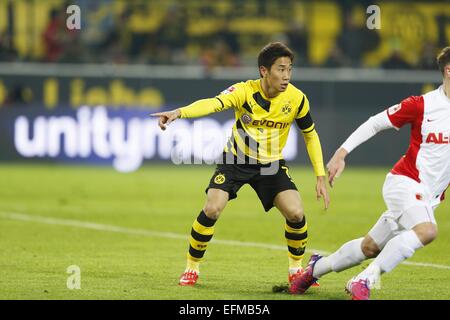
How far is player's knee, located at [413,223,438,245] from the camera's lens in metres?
7.40

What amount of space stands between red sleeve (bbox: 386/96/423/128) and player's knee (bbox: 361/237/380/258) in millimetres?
872

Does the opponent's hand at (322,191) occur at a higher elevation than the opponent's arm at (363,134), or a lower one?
lower

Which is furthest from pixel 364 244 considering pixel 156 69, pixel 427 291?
pixel 156 69

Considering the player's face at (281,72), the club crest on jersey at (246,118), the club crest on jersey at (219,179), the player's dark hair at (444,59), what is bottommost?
the club crest on jersey at (219,179)

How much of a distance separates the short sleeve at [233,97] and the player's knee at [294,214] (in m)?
0.99

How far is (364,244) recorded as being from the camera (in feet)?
25.5

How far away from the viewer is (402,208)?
7.55 meters

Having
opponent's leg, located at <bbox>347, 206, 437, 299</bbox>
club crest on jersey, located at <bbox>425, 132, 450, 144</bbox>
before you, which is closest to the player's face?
club crest on jersey, located at <bbox>425, 132, 450, 144</bbox>

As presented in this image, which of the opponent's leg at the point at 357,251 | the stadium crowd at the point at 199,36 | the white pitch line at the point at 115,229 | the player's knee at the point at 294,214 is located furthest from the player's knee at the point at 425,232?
the stadium crowd at the point at 199,36

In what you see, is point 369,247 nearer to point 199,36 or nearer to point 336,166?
point 336,166

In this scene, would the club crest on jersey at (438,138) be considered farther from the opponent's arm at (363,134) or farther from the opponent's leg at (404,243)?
the opponent's leg at (404,243)

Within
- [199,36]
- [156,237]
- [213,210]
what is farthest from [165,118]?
[199,36]

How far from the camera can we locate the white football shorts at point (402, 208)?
296 inches

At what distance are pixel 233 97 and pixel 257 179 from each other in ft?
2.40
